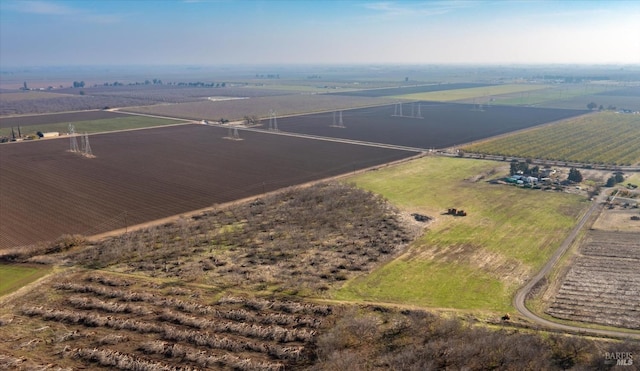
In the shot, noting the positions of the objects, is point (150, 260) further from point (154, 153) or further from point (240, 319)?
point (154, 153)

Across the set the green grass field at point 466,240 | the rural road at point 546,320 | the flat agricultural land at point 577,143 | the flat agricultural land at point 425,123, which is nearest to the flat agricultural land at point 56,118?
the flat agricultural land at point 425,123

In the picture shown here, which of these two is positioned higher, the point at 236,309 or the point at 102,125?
the point at 102,125

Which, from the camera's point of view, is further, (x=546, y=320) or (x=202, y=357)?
(x=546, y=320)

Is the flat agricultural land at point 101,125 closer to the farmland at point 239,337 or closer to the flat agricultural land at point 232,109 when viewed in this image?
the flat agricultural land at point 232,109

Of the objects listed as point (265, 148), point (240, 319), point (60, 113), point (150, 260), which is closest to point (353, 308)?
point (240, 319)

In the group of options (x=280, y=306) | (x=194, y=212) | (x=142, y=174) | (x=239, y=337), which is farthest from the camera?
(x=142, y=174)

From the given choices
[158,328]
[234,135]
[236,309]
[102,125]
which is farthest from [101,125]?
[158,328]

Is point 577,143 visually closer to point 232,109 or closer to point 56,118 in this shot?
point 232,109

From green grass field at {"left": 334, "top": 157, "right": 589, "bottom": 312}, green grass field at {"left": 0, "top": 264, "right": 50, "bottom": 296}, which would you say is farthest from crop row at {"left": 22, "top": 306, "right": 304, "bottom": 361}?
green grass field at {"left": 334, "top": 157, "right": 589, "bottom": 312}
